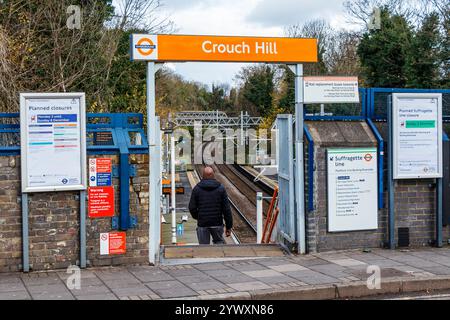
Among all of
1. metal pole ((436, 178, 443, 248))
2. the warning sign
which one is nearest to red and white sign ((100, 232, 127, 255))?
the warning sign

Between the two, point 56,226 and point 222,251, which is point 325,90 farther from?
point 56,226

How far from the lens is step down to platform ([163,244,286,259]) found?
37.4ft

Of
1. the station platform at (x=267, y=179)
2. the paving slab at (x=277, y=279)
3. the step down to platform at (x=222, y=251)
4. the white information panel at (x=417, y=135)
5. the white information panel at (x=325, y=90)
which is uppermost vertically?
the white information panel at (x=325, y=90)

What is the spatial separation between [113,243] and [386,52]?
33967 mm

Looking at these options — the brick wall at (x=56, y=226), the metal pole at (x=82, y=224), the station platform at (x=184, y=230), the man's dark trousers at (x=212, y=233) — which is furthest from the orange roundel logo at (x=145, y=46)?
the station platform at (x=184, y=230)

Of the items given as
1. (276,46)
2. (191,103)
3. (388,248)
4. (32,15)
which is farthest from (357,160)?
(191,103)

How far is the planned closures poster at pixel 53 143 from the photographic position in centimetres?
984

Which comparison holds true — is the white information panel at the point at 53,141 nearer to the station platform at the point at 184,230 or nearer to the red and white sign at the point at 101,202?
the red and white sign at the point at 101,202

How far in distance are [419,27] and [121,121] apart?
107 feet

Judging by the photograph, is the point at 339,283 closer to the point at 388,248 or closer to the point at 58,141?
the point at 388,248

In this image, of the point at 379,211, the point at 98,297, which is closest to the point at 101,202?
the point at 98,297

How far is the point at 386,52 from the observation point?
135ft

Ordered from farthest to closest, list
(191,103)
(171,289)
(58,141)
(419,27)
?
(191,103) < (419,27) < (58,141) < (171,289)

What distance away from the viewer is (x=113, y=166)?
405 inches
